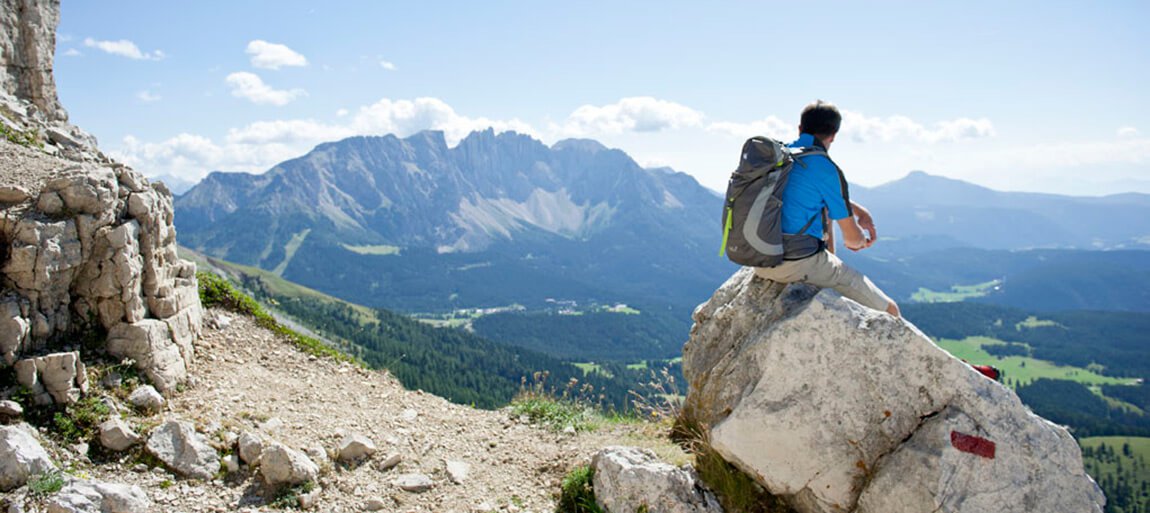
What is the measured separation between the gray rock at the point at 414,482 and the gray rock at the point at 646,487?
106 inches

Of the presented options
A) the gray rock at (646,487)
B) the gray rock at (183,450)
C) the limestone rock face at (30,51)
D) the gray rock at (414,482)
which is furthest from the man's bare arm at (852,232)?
the limestone rock face at (30,51)

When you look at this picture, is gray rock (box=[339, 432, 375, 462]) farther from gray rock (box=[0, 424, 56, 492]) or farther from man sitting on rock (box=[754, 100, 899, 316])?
man sitting on rock (box=[754, 100, 899, 316])

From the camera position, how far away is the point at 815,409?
7855 millimetres

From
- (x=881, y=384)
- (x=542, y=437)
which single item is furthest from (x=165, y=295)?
(x=881, y=384)

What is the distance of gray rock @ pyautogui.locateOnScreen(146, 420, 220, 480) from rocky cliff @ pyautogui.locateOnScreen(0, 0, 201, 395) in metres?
1.59

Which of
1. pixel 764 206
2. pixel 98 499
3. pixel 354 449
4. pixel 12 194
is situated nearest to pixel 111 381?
pixel 98 499

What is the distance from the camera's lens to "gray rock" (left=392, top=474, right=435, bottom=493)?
9062 millimetres

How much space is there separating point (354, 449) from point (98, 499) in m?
3.37

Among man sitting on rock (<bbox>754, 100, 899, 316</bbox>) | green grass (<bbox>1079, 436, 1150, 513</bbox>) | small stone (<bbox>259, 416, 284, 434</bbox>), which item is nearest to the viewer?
man sitting on rock (<bbox>754, 100, 899, 316</bbox>)

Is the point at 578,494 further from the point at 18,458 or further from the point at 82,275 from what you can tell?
the point at 82,275

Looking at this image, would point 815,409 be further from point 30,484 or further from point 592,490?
point 30,484

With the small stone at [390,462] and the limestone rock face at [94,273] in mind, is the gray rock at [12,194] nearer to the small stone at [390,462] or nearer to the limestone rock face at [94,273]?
the limestone rock face at [94,273]

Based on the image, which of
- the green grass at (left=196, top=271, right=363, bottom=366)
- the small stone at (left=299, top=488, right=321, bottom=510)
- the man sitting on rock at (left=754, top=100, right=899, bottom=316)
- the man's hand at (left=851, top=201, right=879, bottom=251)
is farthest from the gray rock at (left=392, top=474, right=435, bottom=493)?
the man's hand at (left=851, top=201, right=879, bottom=251)

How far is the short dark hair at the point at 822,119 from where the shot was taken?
28.3ft
